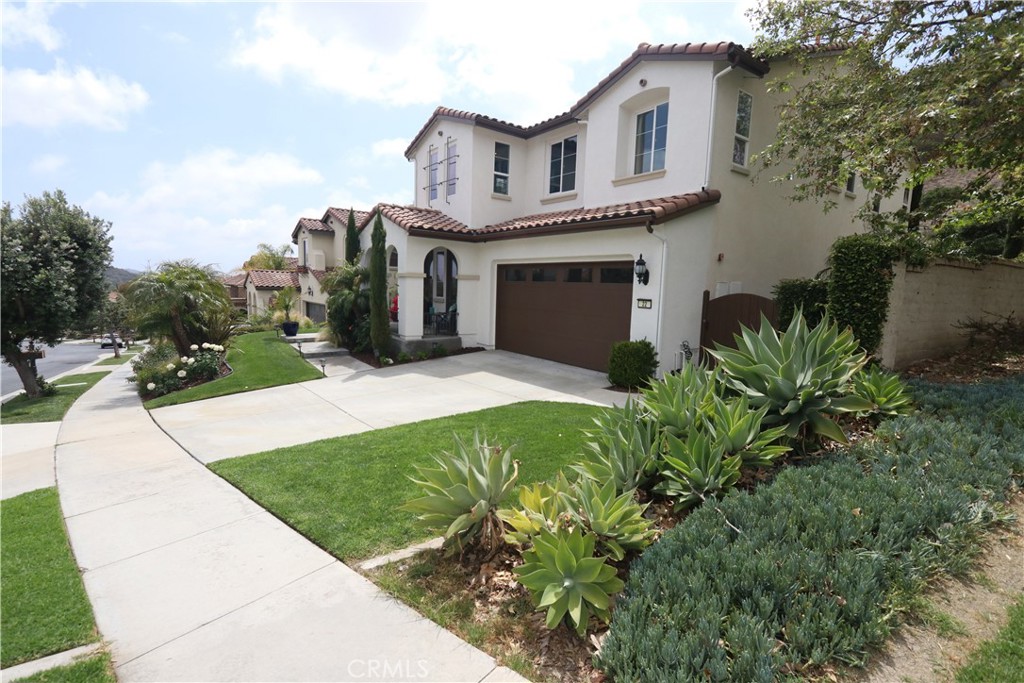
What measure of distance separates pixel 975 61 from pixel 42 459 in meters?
13.9

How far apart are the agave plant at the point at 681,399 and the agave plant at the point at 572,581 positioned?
1.53 metres

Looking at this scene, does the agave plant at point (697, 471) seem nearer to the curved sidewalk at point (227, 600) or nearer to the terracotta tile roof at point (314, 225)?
the curved sidewalk at point (227, 600)

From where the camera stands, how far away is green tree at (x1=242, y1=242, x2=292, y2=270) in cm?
5956

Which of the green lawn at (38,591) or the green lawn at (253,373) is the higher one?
the green lawn at (38,591)

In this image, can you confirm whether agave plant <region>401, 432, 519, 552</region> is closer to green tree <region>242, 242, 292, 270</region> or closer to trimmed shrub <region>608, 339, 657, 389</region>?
trimmed shrub <region>608, 339, 657, 389</region>

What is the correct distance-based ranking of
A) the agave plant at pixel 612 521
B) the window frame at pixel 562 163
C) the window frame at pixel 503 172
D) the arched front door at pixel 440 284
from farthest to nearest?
the arched front door at pixel 440 284
the window frame at pixel 503 172
the window frame at pixel 562 163
the agave plant at pixel 612 521

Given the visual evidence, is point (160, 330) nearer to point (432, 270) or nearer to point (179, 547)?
point (432, 270)

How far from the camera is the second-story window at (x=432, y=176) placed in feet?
56.4

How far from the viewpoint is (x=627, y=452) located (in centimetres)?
397

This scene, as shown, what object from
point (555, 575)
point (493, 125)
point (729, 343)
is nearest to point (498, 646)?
point (555, 575)

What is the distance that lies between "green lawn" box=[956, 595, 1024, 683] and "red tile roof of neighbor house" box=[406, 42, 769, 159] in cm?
1057

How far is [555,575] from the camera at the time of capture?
2.87 m

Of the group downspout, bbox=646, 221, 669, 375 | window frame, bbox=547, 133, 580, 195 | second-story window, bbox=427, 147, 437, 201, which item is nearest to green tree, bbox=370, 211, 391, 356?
second-story window, bbox=427, 147, 437, 201

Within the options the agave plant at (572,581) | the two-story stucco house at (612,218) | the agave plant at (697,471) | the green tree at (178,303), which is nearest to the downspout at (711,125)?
the two-story stucco house at (612,218)
